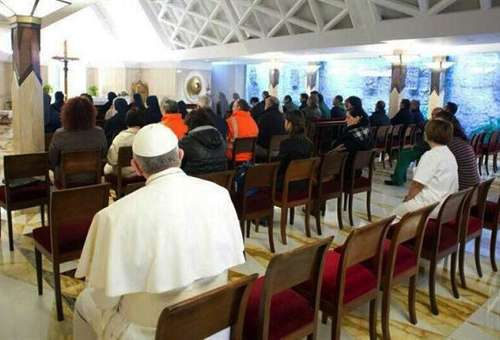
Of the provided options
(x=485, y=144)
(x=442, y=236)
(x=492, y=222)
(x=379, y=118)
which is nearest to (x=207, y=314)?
(x=442, y=236)

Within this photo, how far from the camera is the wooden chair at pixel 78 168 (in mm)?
4102

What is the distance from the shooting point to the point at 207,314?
165 centimetres

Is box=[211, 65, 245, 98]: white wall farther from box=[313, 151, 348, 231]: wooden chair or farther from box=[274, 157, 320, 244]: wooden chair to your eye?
box=[274, 157, 320, 244]: wooden chair

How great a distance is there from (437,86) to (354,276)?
32.1ft

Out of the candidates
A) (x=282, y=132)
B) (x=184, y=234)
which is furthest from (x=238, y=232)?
(x=282, y=132)

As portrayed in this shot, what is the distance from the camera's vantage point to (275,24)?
11.6 metres

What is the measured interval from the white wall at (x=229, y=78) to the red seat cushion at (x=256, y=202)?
43.7ft

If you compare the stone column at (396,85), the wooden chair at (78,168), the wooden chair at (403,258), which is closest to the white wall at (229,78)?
the stone column at (396,85)

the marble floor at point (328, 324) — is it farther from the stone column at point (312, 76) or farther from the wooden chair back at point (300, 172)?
the stone column at point (312, 76)

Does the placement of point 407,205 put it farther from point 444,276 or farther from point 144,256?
point 144,256

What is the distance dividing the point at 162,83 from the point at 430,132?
14639 mm

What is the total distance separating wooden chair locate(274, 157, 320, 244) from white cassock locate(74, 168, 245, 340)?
91.2 inches

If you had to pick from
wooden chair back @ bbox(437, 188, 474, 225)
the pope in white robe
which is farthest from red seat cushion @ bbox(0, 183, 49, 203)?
wooden chair back @ bbox(437, 188, 474, 225)

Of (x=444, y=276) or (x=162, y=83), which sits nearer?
(x=444, y=276)
